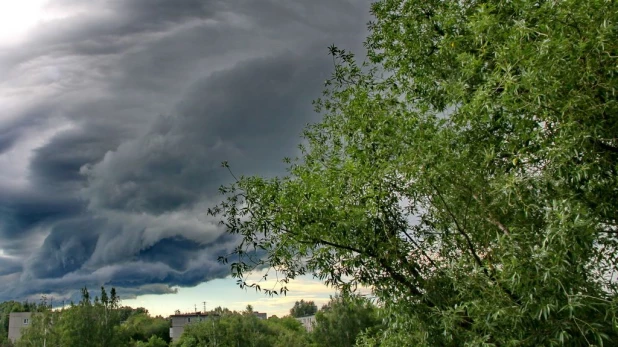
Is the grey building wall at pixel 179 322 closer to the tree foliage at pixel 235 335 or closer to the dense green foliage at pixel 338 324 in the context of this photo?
the tree foliage at pixel 235 335

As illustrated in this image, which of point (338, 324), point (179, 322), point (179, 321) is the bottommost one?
point (338, 324)

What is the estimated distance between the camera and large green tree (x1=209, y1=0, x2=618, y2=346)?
4602 mm

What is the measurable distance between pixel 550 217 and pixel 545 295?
0.73 metres

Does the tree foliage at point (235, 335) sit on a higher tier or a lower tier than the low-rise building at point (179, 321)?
lower

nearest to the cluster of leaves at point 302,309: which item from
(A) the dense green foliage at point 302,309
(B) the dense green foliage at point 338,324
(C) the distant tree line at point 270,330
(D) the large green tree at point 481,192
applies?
(A) the dense green foliage at point 302,309

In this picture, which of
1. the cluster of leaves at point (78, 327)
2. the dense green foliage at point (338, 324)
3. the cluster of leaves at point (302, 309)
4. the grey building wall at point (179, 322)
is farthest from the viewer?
the cluster of leaves at point (302, 309)

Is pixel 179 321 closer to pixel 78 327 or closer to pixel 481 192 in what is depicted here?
pixel 78 327

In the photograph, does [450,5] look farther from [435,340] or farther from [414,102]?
[435,340]

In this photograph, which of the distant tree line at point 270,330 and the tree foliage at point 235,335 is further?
the tree foliage at point 235,335

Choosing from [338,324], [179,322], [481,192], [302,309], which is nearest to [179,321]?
[179,322]

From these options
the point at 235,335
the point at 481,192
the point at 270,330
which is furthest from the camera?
the point at 270,330

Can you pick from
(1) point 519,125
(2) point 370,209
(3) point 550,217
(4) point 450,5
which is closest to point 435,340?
(2) point 370,209

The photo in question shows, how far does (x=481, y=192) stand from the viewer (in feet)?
18.7

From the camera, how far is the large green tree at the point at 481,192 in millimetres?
4602
